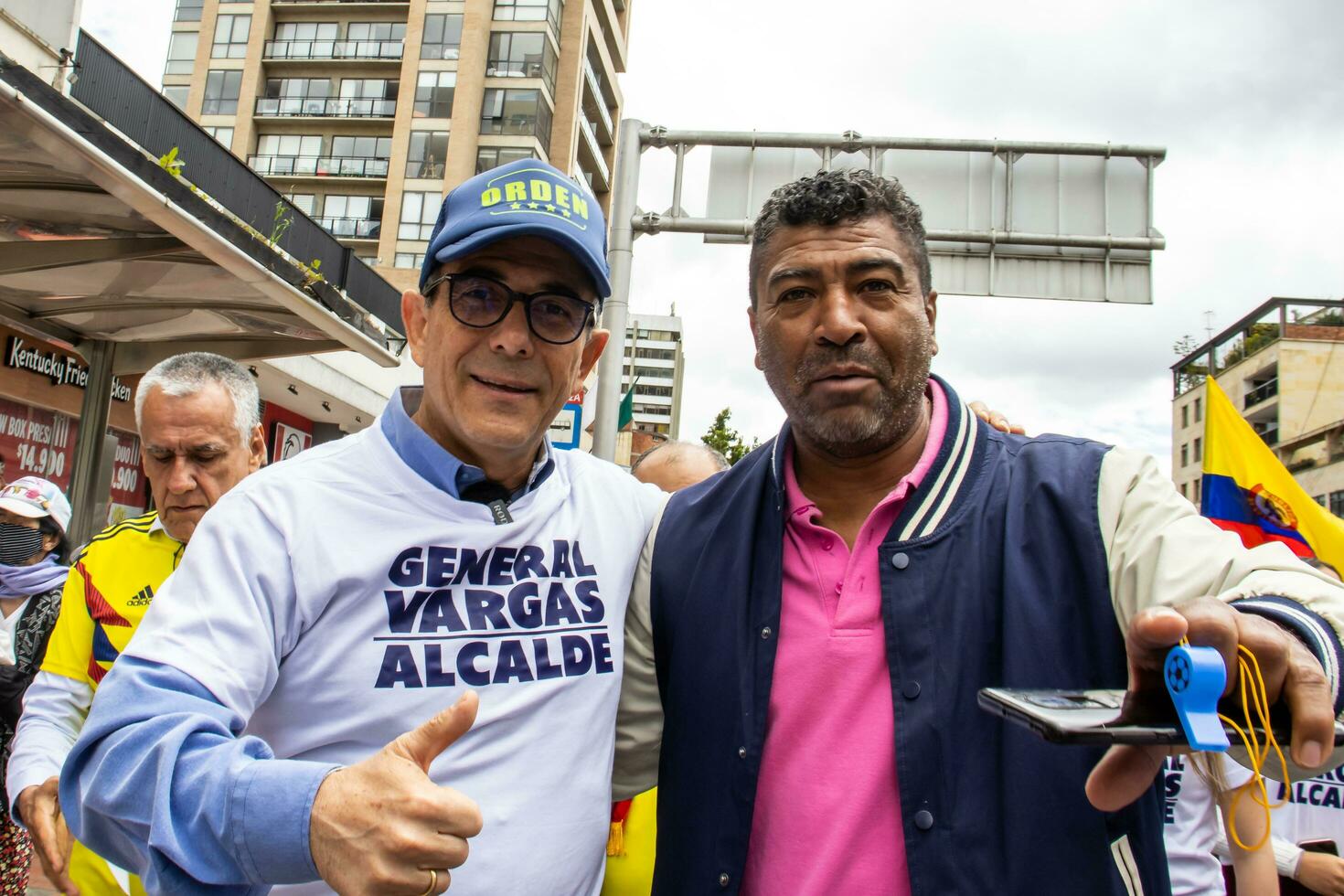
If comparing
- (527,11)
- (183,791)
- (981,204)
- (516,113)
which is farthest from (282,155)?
(183,791)

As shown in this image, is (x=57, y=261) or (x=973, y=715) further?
(x=57, y=261)

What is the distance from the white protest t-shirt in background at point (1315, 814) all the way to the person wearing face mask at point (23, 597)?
5.61 m

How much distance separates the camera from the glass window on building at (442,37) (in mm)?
37344

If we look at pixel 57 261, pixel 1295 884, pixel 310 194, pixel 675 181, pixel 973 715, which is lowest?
pixel 1295 884

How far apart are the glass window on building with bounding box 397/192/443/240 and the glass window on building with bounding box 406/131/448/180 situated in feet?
3.27

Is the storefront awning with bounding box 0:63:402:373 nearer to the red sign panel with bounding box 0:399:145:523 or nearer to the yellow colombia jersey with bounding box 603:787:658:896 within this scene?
the red sign panel with bounding box 0:399:145:523

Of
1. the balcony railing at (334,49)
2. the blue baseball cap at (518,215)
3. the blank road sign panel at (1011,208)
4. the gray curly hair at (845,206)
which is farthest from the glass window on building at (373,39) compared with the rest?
the blue baseball cap at (518,215)

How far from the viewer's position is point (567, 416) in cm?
733

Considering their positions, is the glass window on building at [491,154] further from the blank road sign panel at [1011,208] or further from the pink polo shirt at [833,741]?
the pink polo shirt at [833,741]

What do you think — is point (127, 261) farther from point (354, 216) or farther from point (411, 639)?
point (354, 216)

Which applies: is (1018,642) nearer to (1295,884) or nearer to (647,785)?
(647,785)

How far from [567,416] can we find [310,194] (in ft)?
124

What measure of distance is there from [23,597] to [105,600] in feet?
6.59

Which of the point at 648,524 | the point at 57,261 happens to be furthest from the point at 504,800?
the point at 57,261
